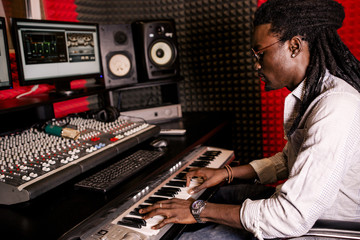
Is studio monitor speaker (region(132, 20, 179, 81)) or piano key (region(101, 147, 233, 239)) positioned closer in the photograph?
piano key (region(101, 147, 233, 239))

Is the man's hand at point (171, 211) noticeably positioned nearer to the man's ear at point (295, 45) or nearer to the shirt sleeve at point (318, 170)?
the shirt sleeve at point (318, 170)

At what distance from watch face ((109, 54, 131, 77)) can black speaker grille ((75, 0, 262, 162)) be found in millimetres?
675

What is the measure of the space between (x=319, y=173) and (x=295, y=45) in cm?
49

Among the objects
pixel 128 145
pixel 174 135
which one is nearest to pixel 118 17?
pixel 174 135

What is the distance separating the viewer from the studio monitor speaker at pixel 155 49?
2.17 meters

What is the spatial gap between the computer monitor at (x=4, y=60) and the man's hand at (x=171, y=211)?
923 millimetres

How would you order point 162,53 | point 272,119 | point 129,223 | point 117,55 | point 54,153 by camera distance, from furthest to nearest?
point 272,119, point 162,53, point 117,55, point 54,153, point 129,223

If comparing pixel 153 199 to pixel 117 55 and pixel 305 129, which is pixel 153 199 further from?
pixel 117 55

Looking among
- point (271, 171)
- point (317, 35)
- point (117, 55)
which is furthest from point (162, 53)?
point (317, 35)

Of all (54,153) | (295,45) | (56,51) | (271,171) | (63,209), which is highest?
(56,51)

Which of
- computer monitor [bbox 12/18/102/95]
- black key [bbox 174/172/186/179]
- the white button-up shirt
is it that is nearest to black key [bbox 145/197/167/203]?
black key [bbox 174/172/186/179]

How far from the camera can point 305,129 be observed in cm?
110

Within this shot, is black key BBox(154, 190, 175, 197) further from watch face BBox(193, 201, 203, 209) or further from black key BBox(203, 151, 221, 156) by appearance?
black key BBox(203, 151, 221, 156)

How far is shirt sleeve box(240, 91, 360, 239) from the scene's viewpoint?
3.05 ft
